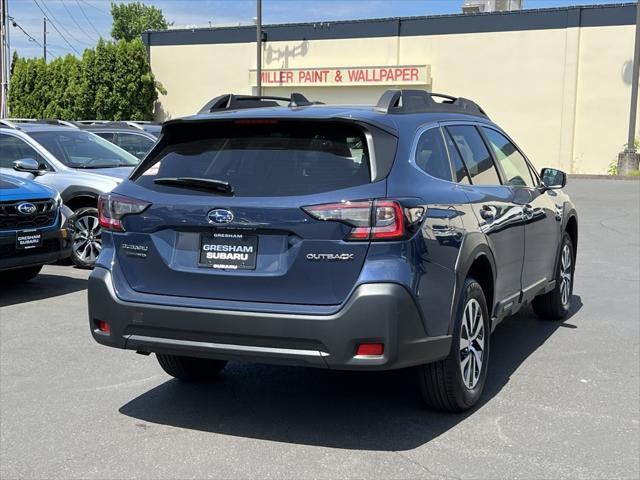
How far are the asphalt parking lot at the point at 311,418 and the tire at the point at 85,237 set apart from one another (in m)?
3.01

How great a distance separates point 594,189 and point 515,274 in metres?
17.9

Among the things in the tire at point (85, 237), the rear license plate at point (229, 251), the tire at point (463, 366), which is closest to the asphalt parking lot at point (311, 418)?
the tire at point (463, 366)

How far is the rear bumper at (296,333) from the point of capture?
4.00 metres

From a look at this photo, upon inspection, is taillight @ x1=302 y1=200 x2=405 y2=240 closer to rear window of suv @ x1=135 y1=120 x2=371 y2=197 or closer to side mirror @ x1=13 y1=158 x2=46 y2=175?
rear window of suv @ x1=135 y1=120 x2=371 y2=197

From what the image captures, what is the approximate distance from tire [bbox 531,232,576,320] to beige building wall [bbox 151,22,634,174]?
26.0m

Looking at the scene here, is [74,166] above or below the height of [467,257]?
above

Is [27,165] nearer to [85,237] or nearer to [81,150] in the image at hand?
[85,237]

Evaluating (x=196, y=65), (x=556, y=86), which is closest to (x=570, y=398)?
(x=556, y=86)

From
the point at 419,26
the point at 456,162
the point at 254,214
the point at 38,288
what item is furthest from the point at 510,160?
the point at 419,26

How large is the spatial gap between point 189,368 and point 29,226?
3704 mm

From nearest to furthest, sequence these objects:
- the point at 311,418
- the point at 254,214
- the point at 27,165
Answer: the point at 254,214, the point at 311,418, the point at 27,165

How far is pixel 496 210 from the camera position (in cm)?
535

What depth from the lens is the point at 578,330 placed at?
23.1 feet

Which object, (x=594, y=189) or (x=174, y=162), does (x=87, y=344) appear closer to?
(x=174, y=162)
